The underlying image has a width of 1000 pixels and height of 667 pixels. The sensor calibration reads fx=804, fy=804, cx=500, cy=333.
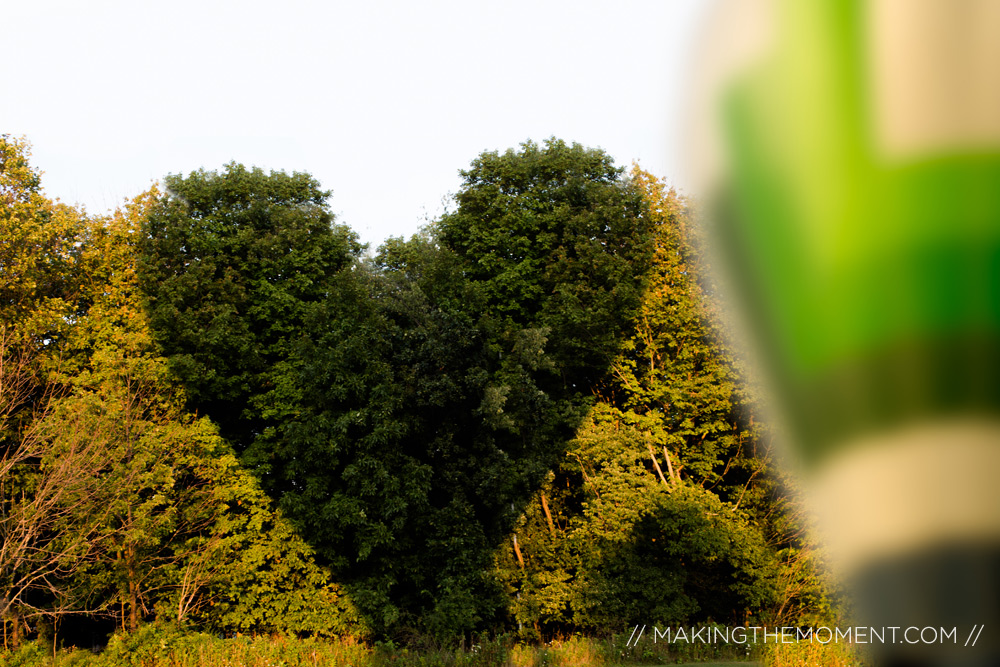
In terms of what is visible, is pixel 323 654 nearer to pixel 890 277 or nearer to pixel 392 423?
pixel 392 423

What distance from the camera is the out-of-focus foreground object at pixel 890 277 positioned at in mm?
1052

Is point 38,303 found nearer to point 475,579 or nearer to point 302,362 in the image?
point 302,362

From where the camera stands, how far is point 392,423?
16.8 m

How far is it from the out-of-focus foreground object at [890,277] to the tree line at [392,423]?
14.6 m

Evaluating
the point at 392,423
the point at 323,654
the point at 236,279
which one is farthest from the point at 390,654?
the point at 236,279

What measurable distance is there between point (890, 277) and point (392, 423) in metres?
Answer: 16.0

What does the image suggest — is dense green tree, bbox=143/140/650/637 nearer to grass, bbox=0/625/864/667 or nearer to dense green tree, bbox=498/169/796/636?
dense green tree, bbox=498/169/796/636

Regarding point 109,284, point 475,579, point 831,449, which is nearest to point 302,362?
point 109,284

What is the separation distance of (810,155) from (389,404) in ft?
52.9

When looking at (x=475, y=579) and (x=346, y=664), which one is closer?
(x=346, y=664)

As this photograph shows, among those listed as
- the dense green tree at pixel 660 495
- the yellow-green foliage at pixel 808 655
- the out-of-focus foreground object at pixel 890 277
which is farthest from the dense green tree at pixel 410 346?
the out-of-focus foreground object at pixel 890 277

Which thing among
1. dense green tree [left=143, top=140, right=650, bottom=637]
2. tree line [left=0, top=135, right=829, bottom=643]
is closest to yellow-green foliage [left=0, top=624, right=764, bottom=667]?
tree line [left=0, top=135, right=829, bottom=643]

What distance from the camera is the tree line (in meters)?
16.1

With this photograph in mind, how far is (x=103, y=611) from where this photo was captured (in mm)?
16562
